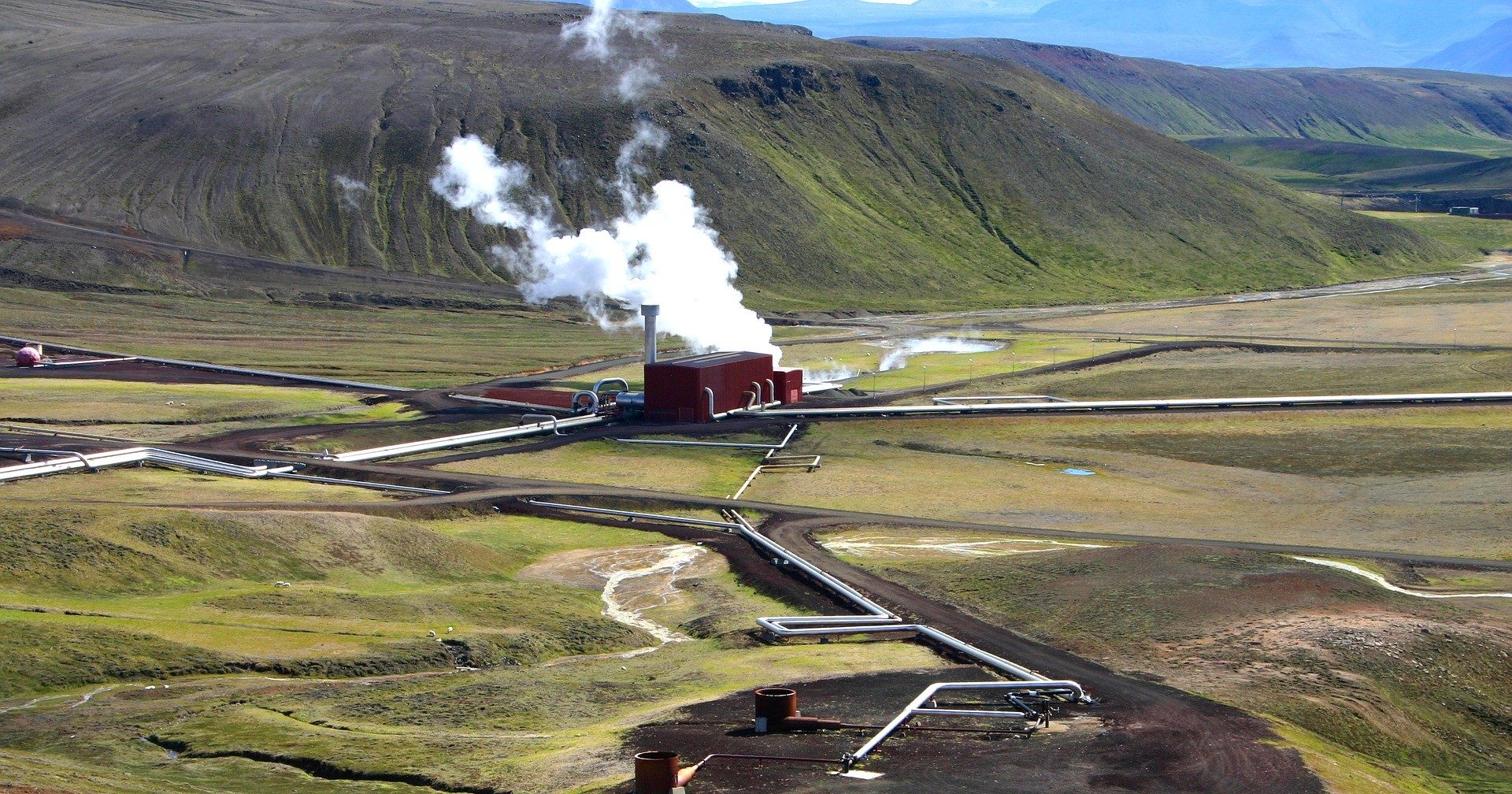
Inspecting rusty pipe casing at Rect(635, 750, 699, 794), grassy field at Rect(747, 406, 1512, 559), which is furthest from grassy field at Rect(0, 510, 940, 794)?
grassy field at Rect(747, 406, 1512, 559)

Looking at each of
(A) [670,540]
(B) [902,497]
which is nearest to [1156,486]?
(B) [902,497]

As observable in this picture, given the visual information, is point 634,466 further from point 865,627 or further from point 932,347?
point 932,347

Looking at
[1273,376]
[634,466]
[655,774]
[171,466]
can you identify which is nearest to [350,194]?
[1273,376]

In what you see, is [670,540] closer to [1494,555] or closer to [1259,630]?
[1259,630]

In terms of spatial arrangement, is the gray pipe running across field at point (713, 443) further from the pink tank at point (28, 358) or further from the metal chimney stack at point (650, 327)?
the pink tank at point (28, 358)

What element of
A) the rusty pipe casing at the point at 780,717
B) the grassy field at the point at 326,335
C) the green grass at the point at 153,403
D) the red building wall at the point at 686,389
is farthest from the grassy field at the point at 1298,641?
the grassy field at the point at 326,335

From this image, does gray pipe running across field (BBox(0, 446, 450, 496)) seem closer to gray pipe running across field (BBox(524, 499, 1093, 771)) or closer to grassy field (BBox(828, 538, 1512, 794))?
gray pipe running across field (BBox(524, 499, 1093, 771))
